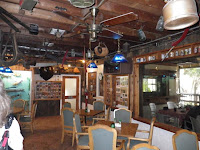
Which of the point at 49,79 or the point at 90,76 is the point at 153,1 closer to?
the point at 90,76

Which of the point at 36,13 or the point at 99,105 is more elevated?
the point at 36,13

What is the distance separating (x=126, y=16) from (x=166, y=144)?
10.2 ft

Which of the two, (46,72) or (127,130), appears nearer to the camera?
(127,130)

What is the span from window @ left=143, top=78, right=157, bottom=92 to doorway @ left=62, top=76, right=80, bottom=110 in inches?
172

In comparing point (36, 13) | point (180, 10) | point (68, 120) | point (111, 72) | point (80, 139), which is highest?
point (36, 13)

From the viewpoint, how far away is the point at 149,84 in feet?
17.2

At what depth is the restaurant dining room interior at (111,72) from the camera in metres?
2.36

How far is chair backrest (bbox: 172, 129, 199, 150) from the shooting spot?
219cm

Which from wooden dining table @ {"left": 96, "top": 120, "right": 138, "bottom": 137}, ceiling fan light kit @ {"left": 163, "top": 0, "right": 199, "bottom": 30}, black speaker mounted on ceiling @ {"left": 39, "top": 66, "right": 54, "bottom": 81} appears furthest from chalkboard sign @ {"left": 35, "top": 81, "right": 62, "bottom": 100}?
ceiling fan light kit @ {"left": 163, "top": 0, "right": 199, "bottom": 30}

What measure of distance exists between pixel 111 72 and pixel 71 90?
3.54 meters

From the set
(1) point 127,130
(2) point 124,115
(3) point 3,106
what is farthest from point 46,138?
(3) point 3,106

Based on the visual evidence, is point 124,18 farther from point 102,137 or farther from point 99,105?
point 99,105

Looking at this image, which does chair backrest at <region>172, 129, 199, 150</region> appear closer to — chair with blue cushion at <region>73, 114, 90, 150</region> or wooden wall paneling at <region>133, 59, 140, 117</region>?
chair with blue cushion at <region>73, 114, 90, 150</region>

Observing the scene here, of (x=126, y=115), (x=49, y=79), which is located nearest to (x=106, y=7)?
(x=126, y=115)
